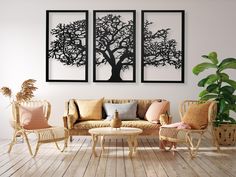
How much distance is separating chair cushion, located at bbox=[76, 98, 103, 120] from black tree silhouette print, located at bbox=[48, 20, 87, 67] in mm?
957

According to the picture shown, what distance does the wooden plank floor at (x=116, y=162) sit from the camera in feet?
15.4

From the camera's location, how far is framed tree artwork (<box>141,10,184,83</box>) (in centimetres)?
763

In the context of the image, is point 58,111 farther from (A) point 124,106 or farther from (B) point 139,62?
(B) point 139,62

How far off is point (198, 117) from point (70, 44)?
3.14 metres

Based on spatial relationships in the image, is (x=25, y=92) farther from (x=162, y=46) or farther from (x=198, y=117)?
(x=198, y=117)

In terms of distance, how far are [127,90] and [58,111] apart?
59.7 inches

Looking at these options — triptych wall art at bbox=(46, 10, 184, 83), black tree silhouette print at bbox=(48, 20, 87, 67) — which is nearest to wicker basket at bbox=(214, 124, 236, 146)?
triptych wall art at bbox=(46, 10, 184, 83)

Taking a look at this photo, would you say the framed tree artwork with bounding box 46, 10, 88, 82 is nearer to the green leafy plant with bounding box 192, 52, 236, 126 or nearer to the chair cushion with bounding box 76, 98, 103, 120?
the chair cushion with bounding box 76, 98, 103, 120

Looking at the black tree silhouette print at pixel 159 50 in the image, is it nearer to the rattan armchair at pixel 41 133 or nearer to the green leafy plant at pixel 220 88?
the green leafy plant at pixel 220 88

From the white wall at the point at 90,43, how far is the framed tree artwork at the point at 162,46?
4.8 inches

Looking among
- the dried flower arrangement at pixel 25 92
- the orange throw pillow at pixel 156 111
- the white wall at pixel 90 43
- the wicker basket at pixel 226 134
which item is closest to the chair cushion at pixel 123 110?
the orange throw pillow at pixel 156 111

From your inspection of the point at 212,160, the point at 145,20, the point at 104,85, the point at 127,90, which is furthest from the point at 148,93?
the point at 212,160

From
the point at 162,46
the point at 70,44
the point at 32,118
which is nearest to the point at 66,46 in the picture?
the point at 70,44

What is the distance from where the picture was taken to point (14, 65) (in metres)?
7.71
